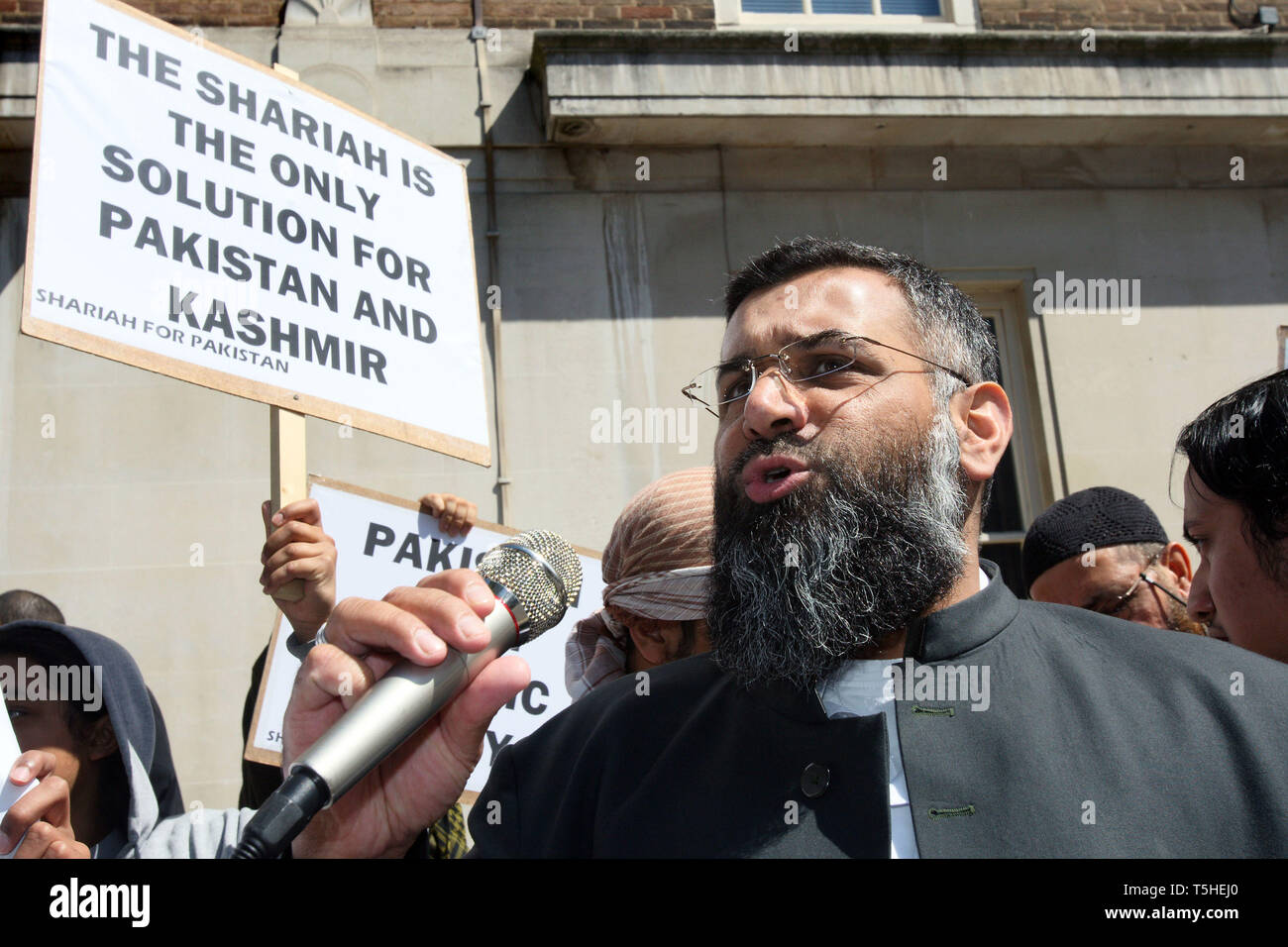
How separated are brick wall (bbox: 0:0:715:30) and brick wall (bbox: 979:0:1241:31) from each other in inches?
73.7

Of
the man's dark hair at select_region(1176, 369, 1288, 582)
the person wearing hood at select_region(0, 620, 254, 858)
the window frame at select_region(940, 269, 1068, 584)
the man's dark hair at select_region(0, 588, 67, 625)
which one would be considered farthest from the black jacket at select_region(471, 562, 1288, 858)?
the window frame at select_region(940, 269, 1068, 584)

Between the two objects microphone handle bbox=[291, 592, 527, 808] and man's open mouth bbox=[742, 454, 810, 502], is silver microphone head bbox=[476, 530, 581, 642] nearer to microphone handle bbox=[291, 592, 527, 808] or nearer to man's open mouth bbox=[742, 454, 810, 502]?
microphone handle bbox=[291, 592, 527, 808]

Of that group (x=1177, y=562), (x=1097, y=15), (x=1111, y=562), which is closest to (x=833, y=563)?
(x=1111, y=562)

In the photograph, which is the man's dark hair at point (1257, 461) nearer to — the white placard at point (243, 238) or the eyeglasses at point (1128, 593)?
the eyeglasses at point (1128, 593)

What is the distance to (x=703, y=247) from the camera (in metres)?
6.49

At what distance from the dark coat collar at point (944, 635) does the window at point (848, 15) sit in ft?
19.6

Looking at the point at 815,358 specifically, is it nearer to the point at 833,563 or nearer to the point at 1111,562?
the point at 833,563

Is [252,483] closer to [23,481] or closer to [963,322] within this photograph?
[23,481]

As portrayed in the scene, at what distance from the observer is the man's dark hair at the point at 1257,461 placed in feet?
6.09

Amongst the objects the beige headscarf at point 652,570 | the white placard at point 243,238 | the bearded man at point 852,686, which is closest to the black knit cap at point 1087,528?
the beige headscarf at point 652,570

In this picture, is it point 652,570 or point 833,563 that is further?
point 652,570

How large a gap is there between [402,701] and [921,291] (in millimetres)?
1283

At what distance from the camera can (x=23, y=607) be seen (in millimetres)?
4371
